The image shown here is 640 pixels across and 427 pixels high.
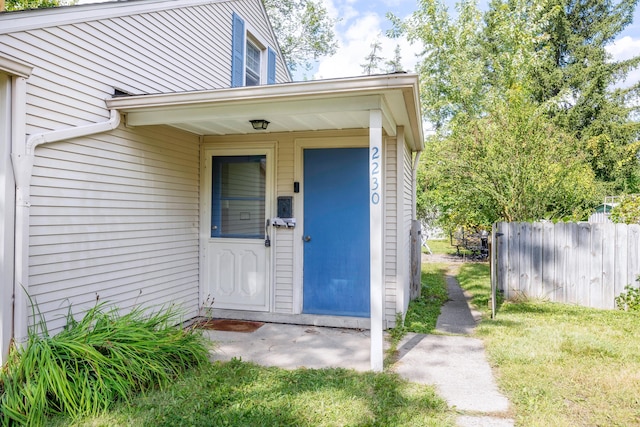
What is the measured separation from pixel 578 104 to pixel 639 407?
18364 mm

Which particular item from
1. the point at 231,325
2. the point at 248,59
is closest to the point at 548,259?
the point at 231,325

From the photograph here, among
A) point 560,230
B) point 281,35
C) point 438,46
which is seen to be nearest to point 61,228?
point 560,230

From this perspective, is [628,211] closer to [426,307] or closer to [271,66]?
[426,307]

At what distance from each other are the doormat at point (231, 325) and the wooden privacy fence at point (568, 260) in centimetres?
314

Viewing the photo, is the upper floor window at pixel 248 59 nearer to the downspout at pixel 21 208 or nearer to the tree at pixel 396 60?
the downspout at pixel 21 208

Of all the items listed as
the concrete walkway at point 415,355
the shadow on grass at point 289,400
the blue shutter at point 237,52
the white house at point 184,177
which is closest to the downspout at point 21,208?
the white house at point 184,177

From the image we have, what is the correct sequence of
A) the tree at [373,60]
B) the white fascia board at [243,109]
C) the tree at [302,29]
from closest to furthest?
the white fascia board at [243,109]
the tree at [302,29]
the tree at [373,60]

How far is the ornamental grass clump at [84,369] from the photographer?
2.58 meters

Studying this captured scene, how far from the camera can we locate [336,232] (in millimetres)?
4879

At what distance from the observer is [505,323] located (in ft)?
15.6

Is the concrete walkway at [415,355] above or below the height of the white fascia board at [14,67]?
below

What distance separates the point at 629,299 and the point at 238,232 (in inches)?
203

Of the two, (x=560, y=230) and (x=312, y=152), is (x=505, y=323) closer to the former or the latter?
(x=560, y=230)

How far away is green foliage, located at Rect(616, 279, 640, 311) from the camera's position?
529cm
